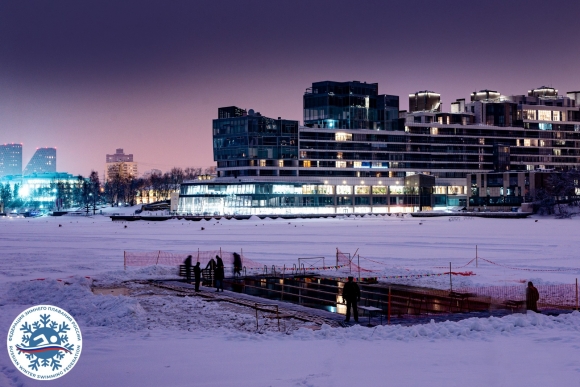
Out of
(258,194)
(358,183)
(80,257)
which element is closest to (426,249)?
(80,257)

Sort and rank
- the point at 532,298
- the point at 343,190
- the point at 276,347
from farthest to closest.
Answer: the point at 343,190 → the point at 532,298 → the point at 276,347

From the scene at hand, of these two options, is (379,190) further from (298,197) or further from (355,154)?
(298,197)

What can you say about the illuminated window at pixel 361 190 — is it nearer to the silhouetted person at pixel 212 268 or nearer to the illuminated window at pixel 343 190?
the illuminated window at pixel 343 190

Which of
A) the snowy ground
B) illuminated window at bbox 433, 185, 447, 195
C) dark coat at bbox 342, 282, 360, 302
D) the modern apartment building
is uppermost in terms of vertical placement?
the modern apartment building

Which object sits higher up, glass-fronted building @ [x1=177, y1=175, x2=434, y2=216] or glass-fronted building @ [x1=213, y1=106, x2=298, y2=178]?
glass-fronted building @ [x1=213, y1=106, x2=298, y2=178]

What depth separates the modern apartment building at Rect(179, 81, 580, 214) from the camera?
150375mm

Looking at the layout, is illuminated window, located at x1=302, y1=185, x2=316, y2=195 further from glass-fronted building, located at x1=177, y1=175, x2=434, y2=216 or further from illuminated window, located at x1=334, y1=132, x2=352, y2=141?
illuminated window, located at x1=334, y1=132, x2=352, y2=141

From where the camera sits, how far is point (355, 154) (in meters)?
168

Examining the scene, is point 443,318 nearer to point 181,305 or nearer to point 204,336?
point 204,336

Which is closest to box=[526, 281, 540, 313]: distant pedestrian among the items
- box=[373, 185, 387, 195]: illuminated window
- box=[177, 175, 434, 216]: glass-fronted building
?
box=[177, 175, 434, 216]: glass-fronted building

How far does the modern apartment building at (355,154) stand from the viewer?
150 metres

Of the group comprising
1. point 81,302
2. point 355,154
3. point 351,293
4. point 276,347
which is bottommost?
point 276,347

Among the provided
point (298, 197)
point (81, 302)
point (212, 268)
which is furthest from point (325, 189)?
point (81, 302)

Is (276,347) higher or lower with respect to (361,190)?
lower
